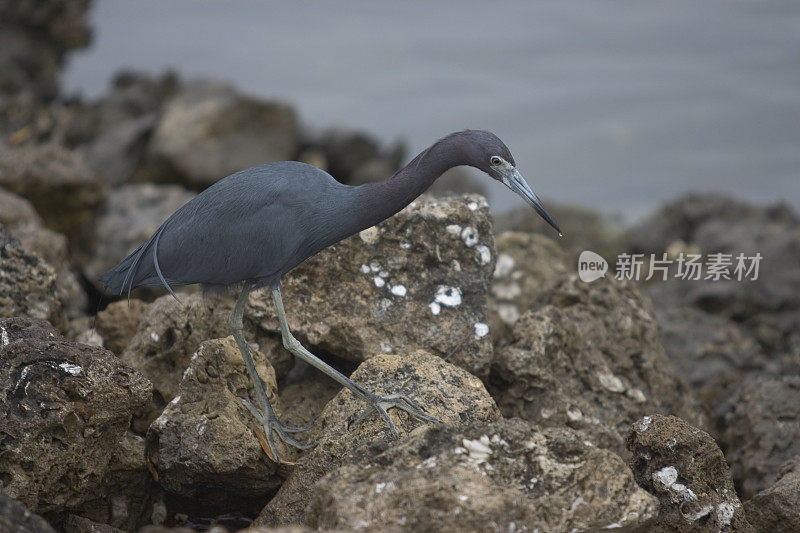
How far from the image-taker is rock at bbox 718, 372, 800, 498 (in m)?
5.51

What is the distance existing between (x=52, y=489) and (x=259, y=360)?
1.28 meters

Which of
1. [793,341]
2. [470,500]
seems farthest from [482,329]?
[793,341]

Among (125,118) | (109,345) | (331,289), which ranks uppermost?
(125,118)

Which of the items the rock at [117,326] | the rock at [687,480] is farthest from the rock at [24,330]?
the rock at [687,480]

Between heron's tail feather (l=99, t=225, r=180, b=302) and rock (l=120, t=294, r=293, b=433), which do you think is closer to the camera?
heron's tail feather (l=99, t=225, r=180, b=302)

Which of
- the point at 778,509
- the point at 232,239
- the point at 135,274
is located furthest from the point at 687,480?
the point at 135,274

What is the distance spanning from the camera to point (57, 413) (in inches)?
152

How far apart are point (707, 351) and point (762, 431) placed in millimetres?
1853

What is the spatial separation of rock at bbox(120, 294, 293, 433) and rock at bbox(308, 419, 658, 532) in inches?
67.7

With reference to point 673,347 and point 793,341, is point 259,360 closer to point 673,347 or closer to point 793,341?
point 673,347

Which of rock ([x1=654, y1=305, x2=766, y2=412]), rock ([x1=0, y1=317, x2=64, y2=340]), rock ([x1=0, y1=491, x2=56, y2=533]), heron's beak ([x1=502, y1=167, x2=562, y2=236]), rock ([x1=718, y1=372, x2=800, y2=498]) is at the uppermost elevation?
heron's beak ([x1=502, y1=167, x2=562, y2=236])

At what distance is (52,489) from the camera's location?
394 centimetres

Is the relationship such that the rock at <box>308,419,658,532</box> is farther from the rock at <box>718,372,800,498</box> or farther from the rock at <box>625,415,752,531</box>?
the rock at <box>718,372,800,498</box>

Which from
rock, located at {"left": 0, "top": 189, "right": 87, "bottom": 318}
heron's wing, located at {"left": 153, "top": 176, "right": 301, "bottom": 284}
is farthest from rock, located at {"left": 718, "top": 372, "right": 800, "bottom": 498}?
rock, located at {"left": 0, "top": 189, "right": 87, "bottom": 318}
